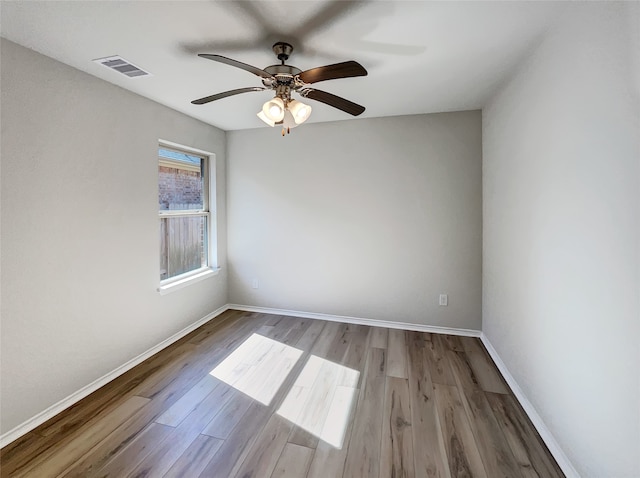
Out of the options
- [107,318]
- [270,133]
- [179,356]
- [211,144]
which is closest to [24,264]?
[107,318]

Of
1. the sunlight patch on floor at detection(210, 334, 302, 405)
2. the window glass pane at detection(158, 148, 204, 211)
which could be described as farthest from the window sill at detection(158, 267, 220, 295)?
the sunlight patch on floor at detection(210, 334, 302, 405)

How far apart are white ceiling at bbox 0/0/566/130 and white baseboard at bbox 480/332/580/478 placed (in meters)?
2.39

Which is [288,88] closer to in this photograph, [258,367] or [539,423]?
[258,367]

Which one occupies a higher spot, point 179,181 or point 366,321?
point 179,181

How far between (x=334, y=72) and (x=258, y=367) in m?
2.43

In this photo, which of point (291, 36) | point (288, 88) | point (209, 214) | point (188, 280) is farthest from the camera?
point (209, 214)

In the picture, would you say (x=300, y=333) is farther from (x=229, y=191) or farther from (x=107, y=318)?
(x=229, y=191)

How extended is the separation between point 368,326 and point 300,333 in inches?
33.2

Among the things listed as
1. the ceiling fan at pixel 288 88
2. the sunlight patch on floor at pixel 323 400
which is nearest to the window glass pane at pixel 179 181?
the ceiling fan at pixel 288 88

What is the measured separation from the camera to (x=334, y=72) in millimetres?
1656

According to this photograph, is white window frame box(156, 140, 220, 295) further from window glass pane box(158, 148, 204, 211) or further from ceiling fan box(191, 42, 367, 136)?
ceiling fan box(191, 42, 367, 136)

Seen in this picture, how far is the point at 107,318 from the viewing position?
2.49 m

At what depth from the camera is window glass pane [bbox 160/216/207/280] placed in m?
3.23

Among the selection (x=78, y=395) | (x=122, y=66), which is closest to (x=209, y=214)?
(x=122, y=66)
